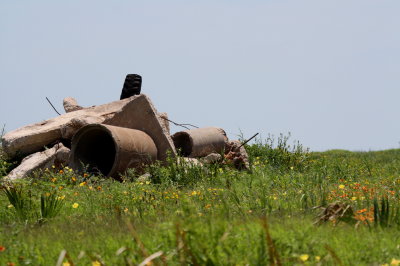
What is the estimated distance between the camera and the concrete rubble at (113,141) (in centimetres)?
1162

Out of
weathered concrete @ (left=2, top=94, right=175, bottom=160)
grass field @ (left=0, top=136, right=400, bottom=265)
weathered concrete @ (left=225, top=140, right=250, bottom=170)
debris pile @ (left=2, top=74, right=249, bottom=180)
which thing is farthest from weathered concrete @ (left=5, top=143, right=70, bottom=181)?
grass field @ (left=0, top=136, right=400, bottom=265)

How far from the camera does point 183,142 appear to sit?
14.1 metres

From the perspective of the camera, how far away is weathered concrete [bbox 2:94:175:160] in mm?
12609

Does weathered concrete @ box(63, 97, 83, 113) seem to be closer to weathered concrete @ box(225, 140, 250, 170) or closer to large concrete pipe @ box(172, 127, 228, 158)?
large concrete pipe @ box(172, 127, 228, 158)

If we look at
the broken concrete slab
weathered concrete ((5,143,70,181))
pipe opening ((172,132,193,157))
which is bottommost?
weathered concrete ((5,143,70,181))

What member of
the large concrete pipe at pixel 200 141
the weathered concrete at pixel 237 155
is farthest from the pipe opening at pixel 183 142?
the weathered concrete at pixel 237 155

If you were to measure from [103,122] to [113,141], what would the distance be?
0.46 m

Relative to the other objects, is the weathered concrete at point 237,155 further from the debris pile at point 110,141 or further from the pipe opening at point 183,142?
the pipe opening at point 183,142

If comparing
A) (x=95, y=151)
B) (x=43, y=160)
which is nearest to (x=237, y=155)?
(x=95, y=151)

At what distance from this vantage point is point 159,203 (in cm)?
707

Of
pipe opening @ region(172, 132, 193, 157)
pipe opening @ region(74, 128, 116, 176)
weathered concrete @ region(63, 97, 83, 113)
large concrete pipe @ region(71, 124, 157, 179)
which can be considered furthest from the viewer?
weathered concrete @ region(63, 97, 83, 113)

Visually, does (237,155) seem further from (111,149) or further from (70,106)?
(70,106)

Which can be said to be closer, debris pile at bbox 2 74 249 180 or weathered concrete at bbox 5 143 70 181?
debris pile at bbox 2 74 249 180

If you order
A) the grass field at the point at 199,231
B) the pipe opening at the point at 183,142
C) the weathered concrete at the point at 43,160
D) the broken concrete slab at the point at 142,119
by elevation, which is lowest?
the grass field at the point at 199,231
